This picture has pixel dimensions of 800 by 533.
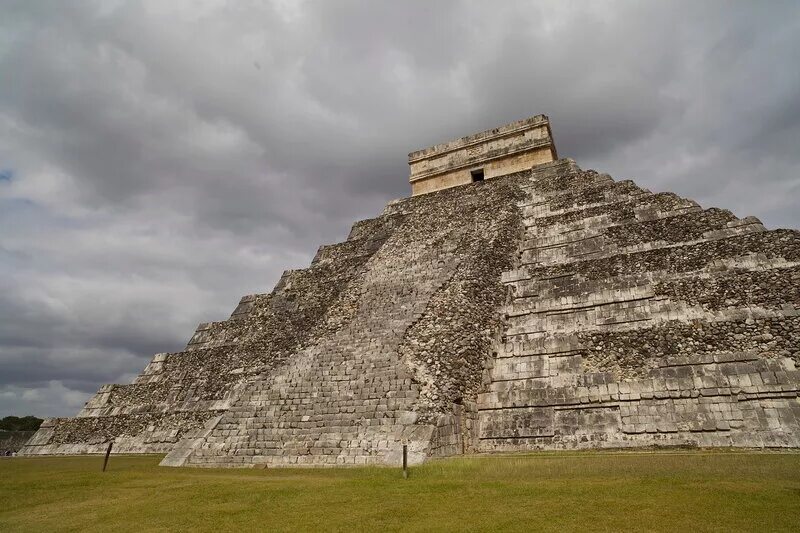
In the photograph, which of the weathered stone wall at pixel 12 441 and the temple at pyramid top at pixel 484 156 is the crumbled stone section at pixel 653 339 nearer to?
the temple at pyramid top at pixel 484 156

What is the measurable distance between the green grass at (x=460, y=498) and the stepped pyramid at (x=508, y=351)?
133cm

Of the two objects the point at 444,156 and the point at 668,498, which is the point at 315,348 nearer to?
the point at 668,498

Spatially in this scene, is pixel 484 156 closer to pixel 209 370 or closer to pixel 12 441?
pixel 209 370

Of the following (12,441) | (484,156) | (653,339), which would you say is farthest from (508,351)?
(12,441)

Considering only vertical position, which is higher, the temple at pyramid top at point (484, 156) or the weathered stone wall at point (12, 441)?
the temple at pyramid top at point (484, 156)

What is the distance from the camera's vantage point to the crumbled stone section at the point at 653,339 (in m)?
8.66

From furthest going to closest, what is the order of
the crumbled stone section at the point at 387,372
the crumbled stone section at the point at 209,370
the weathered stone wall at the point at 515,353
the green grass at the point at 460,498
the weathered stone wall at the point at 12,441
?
the weathered stone wall at the point at 12,441 → the crumbled stone section at the point at 209,370 → the crumbled stone section at the point at 387,372 → the weathered stone wall at the point at 515,353 → the green grass at the point at 460,498

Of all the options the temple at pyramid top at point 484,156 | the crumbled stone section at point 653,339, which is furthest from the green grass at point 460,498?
the temple at pyramid top at point 484,156

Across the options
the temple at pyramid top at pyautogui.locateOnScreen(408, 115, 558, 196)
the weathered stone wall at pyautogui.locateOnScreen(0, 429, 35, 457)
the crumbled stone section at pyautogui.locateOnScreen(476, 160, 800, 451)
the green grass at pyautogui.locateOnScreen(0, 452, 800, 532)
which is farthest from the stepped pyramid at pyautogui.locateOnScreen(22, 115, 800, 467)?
the weathered stone wall at pyautogui.locateOnScreen(0, 429, 35, 457)

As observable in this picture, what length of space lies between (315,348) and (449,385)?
4350 mm

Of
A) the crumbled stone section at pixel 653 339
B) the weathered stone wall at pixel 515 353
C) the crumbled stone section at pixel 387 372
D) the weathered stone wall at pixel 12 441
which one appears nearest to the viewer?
the crumbled stone section at pixel 653 339

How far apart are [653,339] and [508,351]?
119 inches

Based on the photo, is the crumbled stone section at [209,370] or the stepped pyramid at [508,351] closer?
the stepped pyramid at [508,351]

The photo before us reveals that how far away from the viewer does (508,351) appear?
11219 mm
